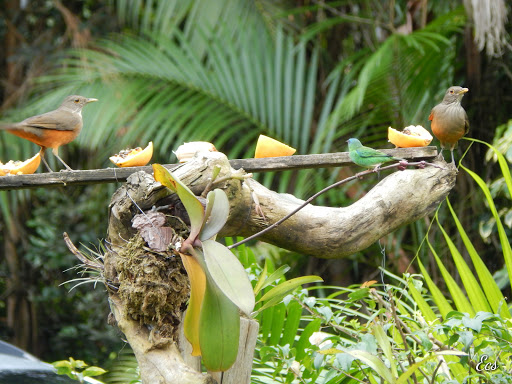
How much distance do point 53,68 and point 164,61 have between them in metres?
1.26

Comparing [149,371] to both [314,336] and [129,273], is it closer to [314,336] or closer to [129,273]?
[129,273]

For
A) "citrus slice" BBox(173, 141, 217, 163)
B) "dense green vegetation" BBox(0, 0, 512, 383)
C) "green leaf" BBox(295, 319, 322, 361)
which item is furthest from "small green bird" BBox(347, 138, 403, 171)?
"dense green vegetation" BBox(0, 0, 512, 383)

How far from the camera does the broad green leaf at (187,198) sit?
1.35 m

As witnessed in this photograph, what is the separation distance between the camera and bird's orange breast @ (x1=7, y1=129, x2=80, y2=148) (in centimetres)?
221

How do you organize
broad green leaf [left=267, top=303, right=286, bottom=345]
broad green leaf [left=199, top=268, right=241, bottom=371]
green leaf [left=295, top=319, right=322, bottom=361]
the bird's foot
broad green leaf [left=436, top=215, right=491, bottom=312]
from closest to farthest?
broad green leaf [left=199, top=268, right=241, bottom=371]
the bird's foot
green leaf [left=295, top=319, right=322, bottom=361]
broad green leaf [left=436, top=215, right=491, bottom=312]
broad green leaf [left=267, top=303, right=286, bottom=345]

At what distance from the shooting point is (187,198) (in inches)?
53.5

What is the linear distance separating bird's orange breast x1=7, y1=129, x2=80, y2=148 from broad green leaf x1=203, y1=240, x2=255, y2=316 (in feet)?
3.60

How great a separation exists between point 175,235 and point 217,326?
0.99 ft

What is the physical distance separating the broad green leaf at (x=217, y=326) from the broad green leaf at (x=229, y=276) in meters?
0.06

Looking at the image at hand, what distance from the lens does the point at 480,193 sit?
4.25 metres

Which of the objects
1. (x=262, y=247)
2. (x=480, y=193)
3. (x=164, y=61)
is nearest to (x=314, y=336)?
(x=262, y=247)

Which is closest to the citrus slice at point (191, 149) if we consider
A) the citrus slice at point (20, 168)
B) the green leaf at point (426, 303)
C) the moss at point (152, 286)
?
the moss at point (152, 286)

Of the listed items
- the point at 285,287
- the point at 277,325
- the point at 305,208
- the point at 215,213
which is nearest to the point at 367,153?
the point at 305,208

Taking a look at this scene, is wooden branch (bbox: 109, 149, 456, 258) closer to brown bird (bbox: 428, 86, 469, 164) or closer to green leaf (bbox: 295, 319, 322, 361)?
brown bird (bbox: 428, 86, 469, 164)
